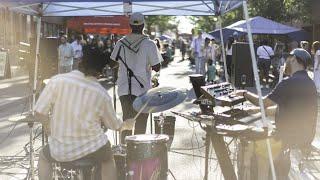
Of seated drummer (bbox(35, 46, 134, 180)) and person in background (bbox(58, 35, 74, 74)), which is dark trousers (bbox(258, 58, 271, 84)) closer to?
person in background (bbox(58, 35, 74, 74))

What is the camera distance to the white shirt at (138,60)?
6707 millimetres

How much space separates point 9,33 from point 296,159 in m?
22.8

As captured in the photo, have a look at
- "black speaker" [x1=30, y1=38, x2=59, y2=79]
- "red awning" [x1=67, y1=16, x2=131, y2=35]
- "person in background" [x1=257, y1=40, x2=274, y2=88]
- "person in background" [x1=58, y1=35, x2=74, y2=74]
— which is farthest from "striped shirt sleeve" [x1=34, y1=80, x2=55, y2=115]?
"person in background" [x1=257, y1=40, x2=274, y2=88]

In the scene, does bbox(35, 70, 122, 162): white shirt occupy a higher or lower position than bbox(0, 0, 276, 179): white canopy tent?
lower

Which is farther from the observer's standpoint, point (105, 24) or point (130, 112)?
point (105, 24)

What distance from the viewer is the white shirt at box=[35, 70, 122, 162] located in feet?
14.7

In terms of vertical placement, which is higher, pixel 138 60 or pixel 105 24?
pixel 105 24

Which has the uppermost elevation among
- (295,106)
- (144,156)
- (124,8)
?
(124,8)

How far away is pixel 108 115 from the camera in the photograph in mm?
4598

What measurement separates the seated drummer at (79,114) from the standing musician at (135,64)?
81.6 inches

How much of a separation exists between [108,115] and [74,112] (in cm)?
29

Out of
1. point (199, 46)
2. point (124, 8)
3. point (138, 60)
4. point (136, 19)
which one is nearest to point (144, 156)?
point (138, 60)

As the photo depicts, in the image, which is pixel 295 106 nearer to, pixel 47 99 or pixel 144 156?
pixel 144 156

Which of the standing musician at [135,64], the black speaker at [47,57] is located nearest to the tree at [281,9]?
the black speaker at [47,57]
